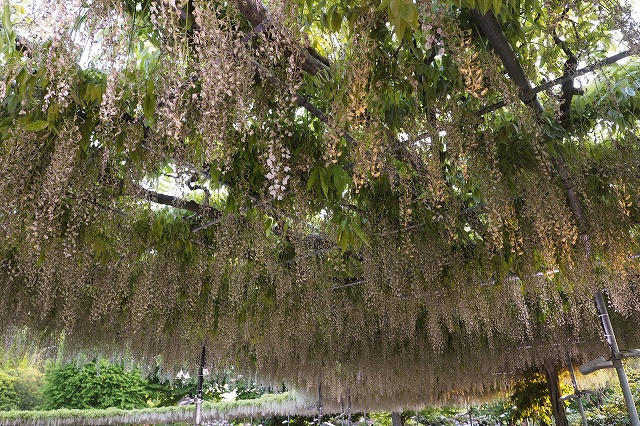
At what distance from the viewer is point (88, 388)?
52.2ft

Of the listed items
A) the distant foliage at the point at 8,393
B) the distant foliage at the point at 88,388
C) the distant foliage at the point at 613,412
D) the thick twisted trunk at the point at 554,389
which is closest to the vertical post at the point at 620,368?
the thick twisted trunk at the point at 554,389

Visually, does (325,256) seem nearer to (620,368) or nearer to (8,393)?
(620,368)

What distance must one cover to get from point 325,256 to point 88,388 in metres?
14.7

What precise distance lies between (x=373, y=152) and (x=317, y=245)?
2.07 metres

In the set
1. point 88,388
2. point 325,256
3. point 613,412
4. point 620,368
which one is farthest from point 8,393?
point 620,368

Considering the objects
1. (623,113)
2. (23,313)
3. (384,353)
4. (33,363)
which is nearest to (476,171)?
(623,113)

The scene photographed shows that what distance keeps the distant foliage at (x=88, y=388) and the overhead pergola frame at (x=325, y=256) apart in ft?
33.5

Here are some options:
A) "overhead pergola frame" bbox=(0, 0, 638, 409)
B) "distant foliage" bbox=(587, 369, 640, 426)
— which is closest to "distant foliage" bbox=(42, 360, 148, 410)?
"overhead pergola frame" bbox=(0, 0, 638, 409)

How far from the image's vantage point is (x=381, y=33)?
1.82m

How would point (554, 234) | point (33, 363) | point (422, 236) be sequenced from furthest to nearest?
point (33, 363)
point (422, 236)
point (554, 234)

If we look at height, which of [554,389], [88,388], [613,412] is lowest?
[613,412]

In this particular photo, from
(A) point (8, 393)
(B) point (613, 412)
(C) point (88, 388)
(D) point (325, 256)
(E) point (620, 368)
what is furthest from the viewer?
(A) point (8, 393)

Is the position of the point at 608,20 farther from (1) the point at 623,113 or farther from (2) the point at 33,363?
(2) the point at 33,363

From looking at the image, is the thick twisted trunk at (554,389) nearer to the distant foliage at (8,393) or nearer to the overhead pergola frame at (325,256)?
the overhead pergola frame at (325,256)
